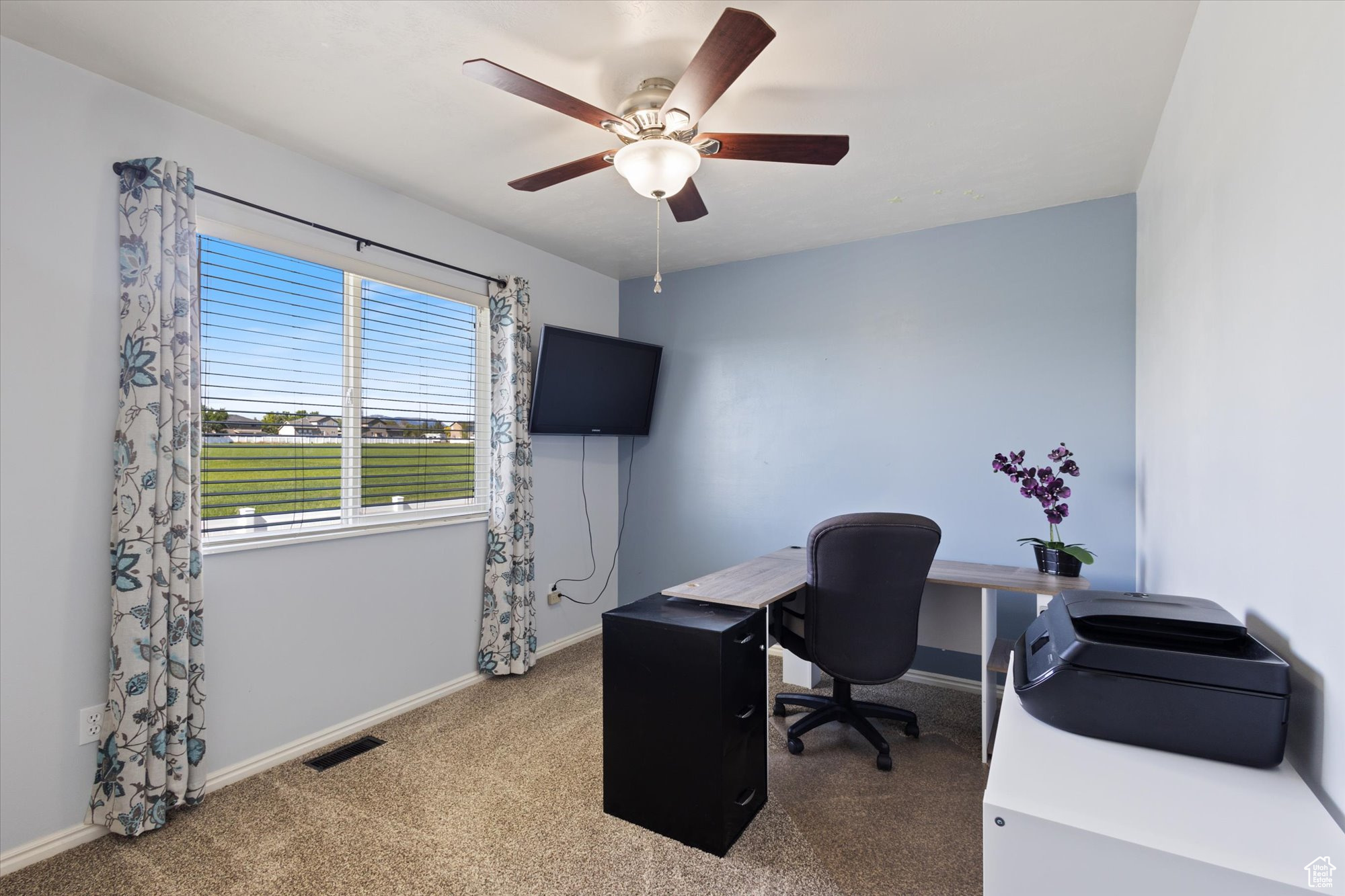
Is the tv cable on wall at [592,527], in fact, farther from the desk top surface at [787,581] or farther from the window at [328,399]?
the desk top surface at [787,581]

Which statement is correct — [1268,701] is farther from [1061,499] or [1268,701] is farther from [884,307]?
[884,307]

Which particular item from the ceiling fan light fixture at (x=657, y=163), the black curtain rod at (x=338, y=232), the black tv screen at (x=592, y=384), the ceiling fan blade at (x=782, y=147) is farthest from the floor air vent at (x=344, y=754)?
the ceiling fan blade at (x=782, y=147)

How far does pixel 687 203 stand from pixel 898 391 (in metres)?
1.77

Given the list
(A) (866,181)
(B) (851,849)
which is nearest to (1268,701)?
(B) (851,849)

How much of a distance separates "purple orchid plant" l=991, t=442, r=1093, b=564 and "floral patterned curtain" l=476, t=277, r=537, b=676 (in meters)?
2.51

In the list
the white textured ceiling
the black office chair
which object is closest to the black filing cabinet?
the black office chair

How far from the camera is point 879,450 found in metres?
3.49

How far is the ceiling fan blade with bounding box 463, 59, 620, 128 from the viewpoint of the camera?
1540 mm

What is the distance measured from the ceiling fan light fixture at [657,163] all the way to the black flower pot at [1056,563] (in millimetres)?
2336

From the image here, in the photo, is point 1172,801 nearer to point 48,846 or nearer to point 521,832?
point 521,832

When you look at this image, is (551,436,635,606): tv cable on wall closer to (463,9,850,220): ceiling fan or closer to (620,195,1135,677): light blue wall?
(620,195,1135,677): light blue wall

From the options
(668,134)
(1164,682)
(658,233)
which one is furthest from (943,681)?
(668,134)

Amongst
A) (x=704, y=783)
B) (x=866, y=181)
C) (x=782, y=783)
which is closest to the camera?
(x=704, y=783)

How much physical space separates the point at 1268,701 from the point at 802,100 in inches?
81.4
